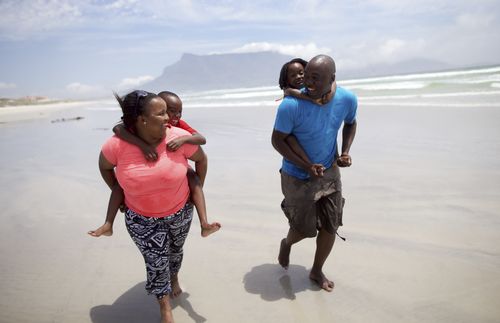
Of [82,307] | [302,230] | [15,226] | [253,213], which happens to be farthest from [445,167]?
[15,226]

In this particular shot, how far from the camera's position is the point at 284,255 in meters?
3.18

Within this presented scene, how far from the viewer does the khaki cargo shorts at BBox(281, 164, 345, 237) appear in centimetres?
265

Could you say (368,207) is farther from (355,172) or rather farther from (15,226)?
(15,226)

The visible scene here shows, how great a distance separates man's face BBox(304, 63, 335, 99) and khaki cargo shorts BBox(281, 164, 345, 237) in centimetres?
63

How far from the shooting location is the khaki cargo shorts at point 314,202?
2.65 m

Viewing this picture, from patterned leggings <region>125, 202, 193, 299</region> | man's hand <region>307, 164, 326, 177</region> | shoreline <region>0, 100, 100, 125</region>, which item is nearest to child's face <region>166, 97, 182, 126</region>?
patterned leggings <region>125, 202, 193, 299</region>

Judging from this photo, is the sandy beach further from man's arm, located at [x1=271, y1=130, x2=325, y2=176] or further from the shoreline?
the shoreline

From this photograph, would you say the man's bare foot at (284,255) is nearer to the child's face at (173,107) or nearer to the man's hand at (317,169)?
the man's hand at (317,169)

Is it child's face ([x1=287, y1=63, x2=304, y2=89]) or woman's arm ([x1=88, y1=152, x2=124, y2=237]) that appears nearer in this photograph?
woman's arm ([x1=88, y1=152, x2=124, y2=237])

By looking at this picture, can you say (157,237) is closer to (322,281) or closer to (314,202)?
(314,202)

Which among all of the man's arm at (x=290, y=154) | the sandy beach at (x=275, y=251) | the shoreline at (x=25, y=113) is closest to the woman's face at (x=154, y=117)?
the man's arm at (x=290, y=154)

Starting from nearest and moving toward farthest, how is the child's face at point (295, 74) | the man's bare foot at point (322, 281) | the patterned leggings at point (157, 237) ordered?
the patterned leggings at point (157, 237) → the child's face at point (295, 74) → the man's bare foot at point (322, 281)

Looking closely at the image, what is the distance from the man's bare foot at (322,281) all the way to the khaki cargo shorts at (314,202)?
17.3 inches

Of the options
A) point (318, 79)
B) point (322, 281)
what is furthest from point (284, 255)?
point (318, 79)
